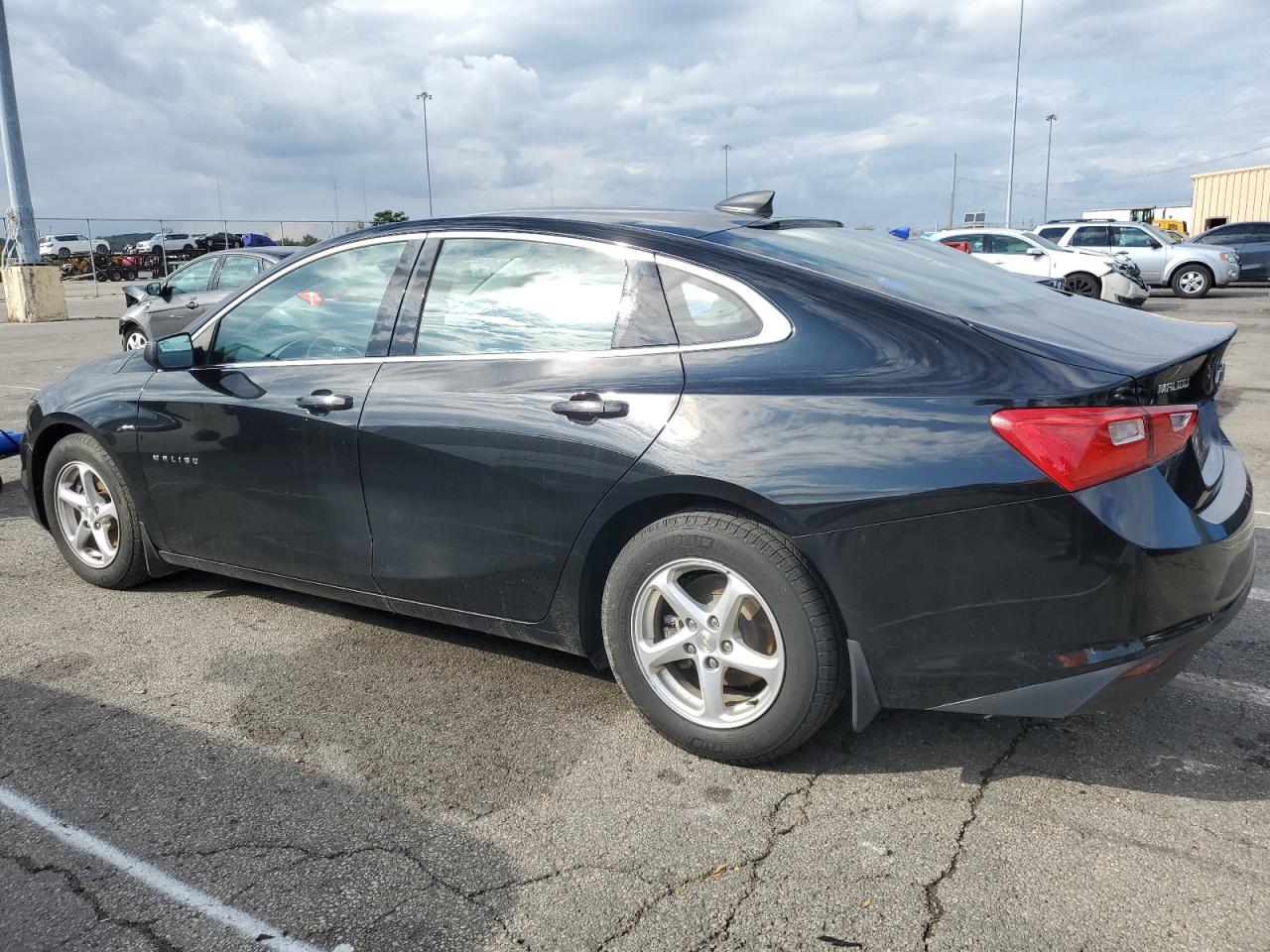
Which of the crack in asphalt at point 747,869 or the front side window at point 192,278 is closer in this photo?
the crack in asphalt at point 747,869

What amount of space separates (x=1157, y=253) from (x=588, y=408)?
23.5m

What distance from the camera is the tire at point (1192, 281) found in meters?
22.9

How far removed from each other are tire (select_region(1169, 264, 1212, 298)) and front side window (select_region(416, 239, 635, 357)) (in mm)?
23389

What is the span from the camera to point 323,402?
12.2 ft

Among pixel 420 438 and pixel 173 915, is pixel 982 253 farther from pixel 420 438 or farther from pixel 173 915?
pixel 173 915

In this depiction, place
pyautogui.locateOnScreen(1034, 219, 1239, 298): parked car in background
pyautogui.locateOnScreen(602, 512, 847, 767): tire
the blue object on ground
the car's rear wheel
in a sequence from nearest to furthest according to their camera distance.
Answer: pyautogui.locateOnScreen(602, 512, 847, 767): tire
the blue object on ground
the car's rear wheel
pyautogui.locateOnScreen(1034, 219, 1239, 298): parked car in background

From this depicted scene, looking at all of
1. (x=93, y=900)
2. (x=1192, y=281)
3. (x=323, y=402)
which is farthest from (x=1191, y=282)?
(x=93, y=900)

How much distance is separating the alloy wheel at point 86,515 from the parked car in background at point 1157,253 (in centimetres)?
2202

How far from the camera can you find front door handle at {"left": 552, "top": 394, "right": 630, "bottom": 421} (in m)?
3.10

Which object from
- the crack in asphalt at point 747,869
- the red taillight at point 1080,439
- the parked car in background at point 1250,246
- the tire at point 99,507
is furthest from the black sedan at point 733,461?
the parked car in background at point 1250,246

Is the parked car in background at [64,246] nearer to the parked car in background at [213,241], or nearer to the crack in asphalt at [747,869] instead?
the parked car in background at [213,241]

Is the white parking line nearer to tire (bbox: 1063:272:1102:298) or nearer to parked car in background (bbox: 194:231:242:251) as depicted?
tire (bbox: 1063:272:1102:298)

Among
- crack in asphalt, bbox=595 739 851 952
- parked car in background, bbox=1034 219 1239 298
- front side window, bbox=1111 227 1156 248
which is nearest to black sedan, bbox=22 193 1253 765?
crack in asphalt, bbox=595 739 851 952

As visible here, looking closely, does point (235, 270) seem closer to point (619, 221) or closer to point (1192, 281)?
point (619, 221)
